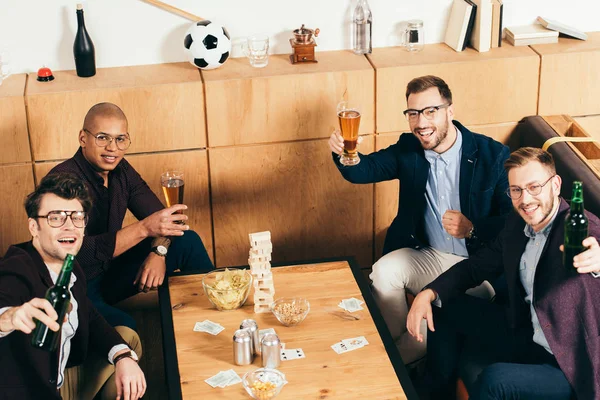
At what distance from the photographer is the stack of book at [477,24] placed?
15.0 feet

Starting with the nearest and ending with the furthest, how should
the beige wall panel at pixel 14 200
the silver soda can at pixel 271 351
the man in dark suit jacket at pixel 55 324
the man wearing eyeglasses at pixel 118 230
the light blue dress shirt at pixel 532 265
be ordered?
the man in dark suit jacket at pixel 55 324
the silver soda can at pixel 271 351
the light blue dress shirt at pixel 532 265
the man wearing eyeglasses at pixel 118 230
the beige wall panel at pixel 14 200

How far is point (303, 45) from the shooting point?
4.52m

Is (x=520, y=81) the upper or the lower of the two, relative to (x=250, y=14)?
lower

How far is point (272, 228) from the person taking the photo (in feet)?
15.6

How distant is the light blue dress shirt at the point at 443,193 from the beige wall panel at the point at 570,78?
2.85 ft

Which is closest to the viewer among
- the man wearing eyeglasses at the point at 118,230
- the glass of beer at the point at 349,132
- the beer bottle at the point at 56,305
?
the beer bottle at the point at 56,305

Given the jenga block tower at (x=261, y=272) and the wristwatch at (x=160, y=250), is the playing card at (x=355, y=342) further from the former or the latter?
the wristwatch at (x=160, y=250)

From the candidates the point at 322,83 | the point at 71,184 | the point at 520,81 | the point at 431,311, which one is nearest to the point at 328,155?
the point at 322,83

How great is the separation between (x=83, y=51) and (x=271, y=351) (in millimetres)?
2082

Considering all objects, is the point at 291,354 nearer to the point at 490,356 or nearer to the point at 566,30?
the point at 490,356

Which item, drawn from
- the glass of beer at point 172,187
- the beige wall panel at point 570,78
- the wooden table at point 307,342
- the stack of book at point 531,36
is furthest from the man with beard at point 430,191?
the stack of book at point 531,36

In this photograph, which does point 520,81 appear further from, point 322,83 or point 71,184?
point 71,184

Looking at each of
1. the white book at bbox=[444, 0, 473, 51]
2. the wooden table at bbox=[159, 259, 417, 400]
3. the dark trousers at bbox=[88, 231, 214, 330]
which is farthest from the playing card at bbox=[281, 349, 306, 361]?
the white book at bbox=[444, 0, 473, 51]

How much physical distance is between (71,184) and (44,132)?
1345 millimetres
